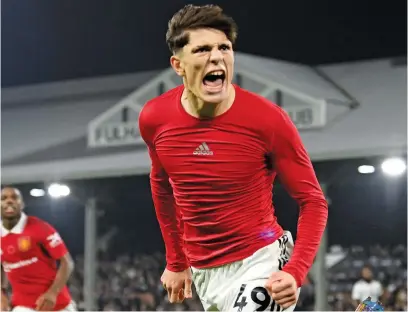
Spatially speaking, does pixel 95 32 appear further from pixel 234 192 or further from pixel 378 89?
pixel 234 192

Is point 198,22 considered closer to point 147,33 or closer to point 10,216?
point 10,216

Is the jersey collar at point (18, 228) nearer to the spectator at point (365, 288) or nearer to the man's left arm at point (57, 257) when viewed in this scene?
the man's left arm at point (57, 257)

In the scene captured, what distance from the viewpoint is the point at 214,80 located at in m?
2.46

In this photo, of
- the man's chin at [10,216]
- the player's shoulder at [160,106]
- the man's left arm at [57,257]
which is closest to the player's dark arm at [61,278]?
the man's left arm at [57,257]

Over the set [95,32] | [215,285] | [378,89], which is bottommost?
[215,285]

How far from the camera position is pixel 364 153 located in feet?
30.6

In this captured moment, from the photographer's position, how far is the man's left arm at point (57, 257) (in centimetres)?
546

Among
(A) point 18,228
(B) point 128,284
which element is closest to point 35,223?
(A) point 18,228

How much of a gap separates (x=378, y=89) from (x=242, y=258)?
734 cm

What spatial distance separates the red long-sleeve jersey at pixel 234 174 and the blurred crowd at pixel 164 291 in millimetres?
6764

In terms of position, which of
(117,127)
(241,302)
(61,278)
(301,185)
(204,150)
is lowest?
(241,302)

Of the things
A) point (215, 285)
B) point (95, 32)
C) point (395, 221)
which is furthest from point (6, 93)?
point (215, 285)

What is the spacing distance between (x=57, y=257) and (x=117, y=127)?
5.44 metres

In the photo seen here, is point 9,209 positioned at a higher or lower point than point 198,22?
lower
